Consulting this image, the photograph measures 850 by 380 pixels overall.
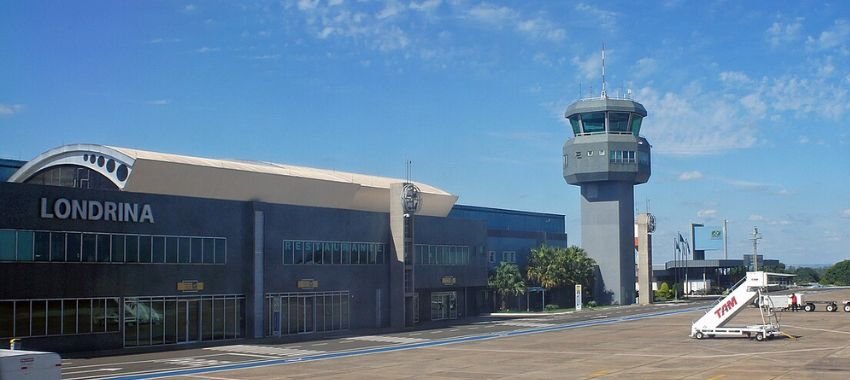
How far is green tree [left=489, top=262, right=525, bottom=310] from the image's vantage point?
301ft

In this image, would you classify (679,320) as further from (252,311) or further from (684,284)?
(684,284)

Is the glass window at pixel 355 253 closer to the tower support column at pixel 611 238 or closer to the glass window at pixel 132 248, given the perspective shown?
the glass window at pixel 132 248

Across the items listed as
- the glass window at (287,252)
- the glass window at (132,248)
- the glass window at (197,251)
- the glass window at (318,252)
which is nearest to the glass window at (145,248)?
the glass window at (132,248)

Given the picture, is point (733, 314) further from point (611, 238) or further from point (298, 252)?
point (611, 238)

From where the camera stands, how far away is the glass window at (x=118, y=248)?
1928 inches

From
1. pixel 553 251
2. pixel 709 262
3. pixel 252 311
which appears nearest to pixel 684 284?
pixel 709 262

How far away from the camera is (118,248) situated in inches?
1937

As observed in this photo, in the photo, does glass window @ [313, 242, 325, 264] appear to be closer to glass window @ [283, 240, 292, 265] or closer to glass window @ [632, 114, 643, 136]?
glass window @ [283, 240, 292, 265]

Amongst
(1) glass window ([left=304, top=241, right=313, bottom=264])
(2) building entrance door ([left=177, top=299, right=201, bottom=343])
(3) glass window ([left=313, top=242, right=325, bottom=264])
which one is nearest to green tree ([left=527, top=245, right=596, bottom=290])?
(3) glass window ([left=313, top=242, right=325, bottom=264])

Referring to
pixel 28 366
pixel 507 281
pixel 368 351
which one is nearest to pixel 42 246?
pixel 368 351

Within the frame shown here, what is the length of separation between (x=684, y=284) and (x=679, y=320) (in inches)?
3450

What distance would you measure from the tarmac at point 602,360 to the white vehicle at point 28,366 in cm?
1103

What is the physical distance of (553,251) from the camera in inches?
4038

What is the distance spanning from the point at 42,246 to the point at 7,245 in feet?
6.17
